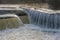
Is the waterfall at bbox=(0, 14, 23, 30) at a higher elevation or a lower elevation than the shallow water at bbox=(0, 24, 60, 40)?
higher

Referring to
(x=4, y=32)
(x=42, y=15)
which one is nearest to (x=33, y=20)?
(x=42, y=15)

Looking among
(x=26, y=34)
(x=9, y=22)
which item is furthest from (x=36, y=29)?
(x=9, y=22)

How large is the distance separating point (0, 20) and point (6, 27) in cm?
24

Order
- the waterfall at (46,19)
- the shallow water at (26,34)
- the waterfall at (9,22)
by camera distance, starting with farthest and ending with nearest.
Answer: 1. the waterfall at (9,22)
2. the waterfall at (46,19)
3. the shallow water at (26,34)

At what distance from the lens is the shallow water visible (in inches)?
158

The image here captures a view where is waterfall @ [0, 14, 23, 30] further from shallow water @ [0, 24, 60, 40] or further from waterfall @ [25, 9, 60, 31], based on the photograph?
waterfall @ [25, 9, 60, 31]

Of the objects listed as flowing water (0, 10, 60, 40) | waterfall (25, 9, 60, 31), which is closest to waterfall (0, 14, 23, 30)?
flowing water (0, 10, 60, 40)

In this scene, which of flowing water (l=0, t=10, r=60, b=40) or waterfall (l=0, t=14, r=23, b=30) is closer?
flowing water (l=0, t=10, r=60, b=40)

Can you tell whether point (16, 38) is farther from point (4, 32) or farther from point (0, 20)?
point (0, 20)

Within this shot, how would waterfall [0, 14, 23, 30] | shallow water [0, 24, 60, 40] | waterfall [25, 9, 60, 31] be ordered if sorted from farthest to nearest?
waterfall [0, 14, 23, 30] < waterfall [25, 9, 60, 31] < shallow water [0, 24, 60, 40]

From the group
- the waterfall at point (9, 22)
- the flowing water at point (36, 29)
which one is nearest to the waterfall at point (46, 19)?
the flowing water at point (36, 29)

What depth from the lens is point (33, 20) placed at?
5.47 metres

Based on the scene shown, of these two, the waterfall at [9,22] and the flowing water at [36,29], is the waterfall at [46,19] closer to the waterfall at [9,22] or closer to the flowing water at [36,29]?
the flowing water at [36,29]

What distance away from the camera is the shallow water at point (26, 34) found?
401cm
